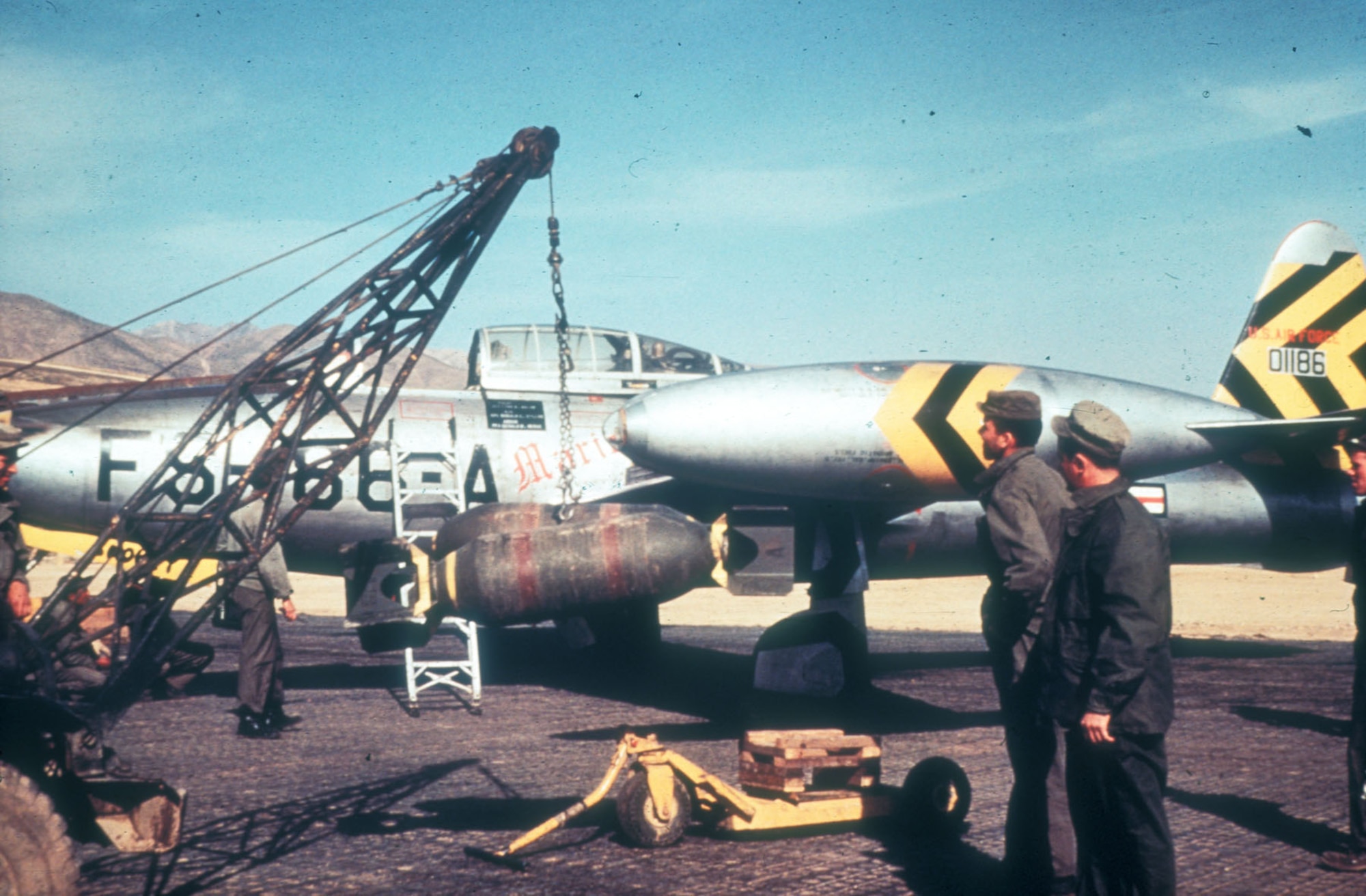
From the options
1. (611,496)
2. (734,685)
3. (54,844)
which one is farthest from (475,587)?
(734,685)

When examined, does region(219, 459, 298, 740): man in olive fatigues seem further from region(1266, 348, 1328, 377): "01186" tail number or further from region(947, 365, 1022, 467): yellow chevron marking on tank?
region(1266, 348, 1328, 377): "01186" tail number

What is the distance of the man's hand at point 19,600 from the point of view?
6113mm

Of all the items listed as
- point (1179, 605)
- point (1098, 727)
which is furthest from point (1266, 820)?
point (1179, 605)

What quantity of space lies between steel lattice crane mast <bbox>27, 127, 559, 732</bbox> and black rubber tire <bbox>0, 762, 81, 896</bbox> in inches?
37.0

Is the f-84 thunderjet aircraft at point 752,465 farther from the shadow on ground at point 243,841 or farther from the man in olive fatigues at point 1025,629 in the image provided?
the shadow on ground at point 243,841

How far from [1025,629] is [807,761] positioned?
1.92 m

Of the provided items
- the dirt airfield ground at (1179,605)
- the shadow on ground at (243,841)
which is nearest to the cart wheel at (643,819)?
the shadow on ground at (243,841)

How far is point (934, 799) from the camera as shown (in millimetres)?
6641

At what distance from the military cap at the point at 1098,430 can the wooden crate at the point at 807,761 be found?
2.86m

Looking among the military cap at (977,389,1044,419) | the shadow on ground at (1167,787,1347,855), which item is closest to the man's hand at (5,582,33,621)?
the military cap at (977,389,1044,419)

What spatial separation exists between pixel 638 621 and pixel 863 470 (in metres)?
5.88

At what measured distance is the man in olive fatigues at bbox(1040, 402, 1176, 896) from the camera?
4.54 metres

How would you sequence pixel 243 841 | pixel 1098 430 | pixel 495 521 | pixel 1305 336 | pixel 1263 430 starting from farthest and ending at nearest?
pixel 1305 336 < pixel 1263 430 < pixel 495 521 < pixel 243 841 < pixel 1098 430

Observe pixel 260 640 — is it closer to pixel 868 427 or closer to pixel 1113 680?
pixel 868 427
